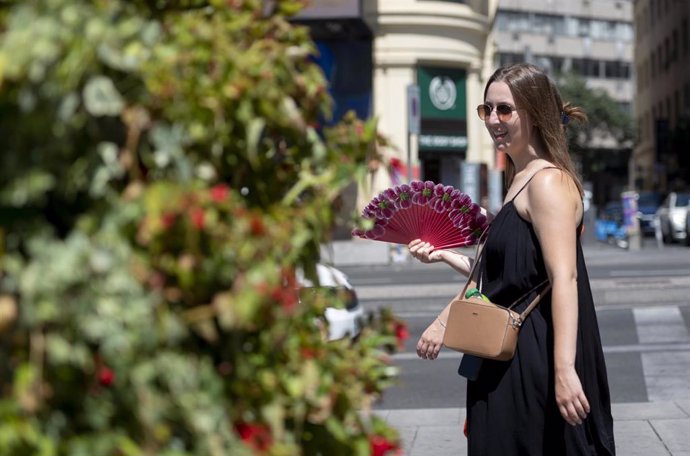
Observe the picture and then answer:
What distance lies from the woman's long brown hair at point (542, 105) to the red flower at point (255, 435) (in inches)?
81.1

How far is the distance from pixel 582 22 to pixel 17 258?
9215 centimetres

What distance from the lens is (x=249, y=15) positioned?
2.18m

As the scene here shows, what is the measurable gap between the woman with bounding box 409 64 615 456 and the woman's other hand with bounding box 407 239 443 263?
1.22ft

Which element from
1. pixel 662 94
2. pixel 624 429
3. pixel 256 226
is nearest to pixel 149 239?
pixel 256 226

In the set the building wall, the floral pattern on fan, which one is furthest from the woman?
the building wall

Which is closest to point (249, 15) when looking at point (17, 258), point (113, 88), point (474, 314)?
point (113, 88)

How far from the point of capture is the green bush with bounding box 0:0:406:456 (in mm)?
1797

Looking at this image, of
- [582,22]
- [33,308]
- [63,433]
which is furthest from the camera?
[582,22]

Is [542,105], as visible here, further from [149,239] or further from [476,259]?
[149,239]

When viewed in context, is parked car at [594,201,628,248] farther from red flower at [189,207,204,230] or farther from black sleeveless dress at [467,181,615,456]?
red flower at [189,207,204,230]

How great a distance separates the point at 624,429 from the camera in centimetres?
723

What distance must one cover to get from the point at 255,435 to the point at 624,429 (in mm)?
5572

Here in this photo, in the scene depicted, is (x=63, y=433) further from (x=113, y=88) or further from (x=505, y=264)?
(x=505, y=264)

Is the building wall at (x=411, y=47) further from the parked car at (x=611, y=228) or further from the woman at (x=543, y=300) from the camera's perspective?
the woman at (x=543, y=300)
